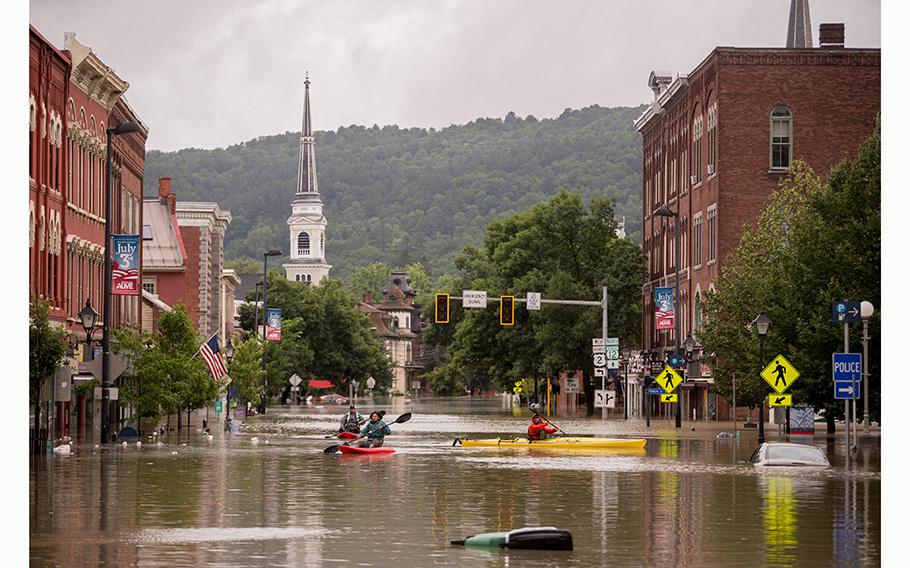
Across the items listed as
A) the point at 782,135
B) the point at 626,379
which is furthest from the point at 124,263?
the point at 626,379

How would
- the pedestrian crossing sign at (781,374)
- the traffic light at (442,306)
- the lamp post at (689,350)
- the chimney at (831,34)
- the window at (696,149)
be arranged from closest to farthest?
the pedestrian crossing sign at (781,374)
the traffic light at (442,306)
the lamp post at (689,350)
the chimney at (831,34)
the window at (696,149)

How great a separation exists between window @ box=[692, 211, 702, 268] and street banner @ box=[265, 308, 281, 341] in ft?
98.5

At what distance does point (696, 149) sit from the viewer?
93.4 metres

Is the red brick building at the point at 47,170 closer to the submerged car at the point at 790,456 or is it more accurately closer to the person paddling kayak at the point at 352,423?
the person paddling kayak at the point at 352,423

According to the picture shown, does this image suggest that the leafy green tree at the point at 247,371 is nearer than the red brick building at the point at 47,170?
No

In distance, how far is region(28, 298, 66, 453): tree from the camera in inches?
1785

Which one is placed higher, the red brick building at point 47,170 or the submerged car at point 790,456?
the red brick building at point 47,170

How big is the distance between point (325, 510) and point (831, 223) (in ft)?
98.0

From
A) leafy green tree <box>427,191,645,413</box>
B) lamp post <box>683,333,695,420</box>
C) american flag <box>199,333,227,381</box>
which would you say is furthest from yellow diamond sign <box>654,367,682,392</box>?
leafy green tree <box>427,191,645,413</box>

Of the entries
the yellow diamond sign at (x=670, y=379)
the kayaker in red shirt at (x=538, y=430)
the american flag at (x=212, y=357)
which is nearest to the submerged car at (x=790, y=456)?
the kayaker in red shirt at (x=538, y=430)

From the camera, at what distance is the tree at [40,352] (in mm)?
45344

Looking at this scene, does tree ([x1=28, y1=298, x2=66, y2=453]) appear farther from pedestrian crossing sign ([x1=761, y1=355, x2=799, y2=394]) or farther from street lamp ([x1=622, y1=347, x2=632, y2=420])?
street lamp ([x1=622, y1=347, x2=632, y2=420])

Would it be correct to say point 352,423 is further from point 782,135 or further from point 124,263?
point 782,135

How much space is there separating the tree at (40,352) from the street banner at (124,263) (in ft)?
27.8
